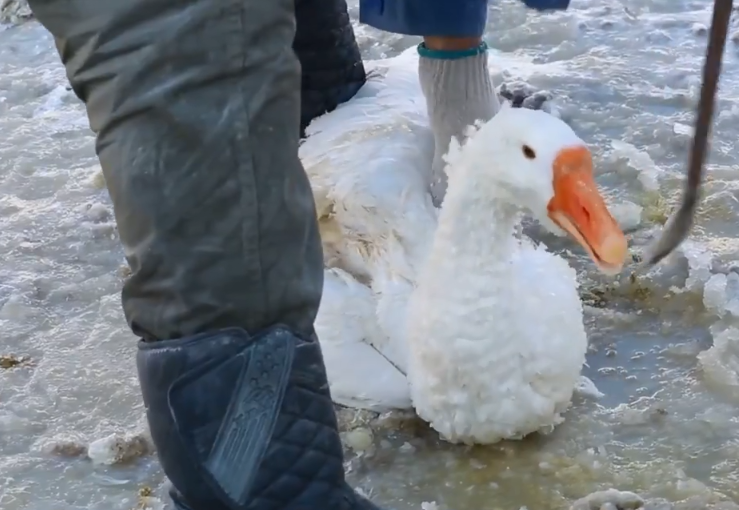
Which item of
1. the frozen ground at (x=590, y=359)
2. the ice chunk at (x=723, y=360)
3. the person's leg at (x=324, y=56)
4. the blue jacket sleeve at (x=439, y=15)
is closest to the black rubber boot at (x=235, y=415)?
the frozen ground at (x=590, y=359)

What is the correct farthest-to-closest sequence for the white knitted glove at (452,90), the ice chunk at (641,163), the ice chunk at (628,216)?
1. the ice chunk at (641,163)
2. the ice chunk at (628,216)
3. the white knitted glove at (452,90)

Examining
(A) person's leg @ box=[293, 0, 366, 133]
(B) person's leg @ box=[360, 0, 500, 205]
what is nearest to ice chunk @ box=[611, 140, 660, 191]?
(B) person's leg @ box=[360, 0, 500, 205]

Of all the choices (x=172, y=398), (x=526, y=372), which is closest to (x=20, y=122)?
(x=526, y=372)

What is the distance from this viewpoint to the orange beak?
67.2 inches

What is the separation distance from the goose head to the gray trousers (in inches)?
26.7

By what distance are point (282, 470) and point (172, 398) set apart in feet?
0.57

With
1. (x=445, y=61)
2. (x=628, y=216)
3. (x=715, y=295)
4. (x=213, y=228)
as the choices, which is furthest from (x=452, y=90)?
(x=213, y=228)

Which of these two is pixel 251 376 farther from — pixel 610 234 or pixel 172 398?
pixel 610 234

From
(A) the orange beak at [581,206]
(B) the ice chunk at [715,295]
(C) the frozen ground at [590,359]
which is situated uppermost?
(A) the orange beak at [581,206]

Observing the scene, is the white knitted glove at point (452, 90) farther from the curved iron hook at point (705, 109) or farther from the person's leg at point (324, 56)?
the curved iron hook at point (705, 109)

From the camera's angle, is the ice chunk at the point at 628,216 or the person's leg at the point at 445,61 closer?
the person's leg at the point at 445,61

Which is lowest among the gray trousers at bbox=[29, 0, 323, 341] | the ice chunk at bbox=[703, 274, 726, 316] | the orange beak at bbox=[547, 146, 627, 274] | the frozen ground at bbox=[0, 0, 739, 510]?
the frozen ground at bbox=[0, 0, 739, 510]

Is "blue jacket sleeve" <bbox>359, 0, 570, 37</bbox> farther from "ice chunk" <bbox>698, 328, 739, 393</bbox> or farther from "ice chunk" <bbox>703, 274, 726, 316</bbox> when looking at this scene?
"ice chunk" <bbox>698, 328, 739, 393</bbox>

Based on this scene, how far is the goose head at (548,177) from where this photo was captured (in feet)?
5.63
